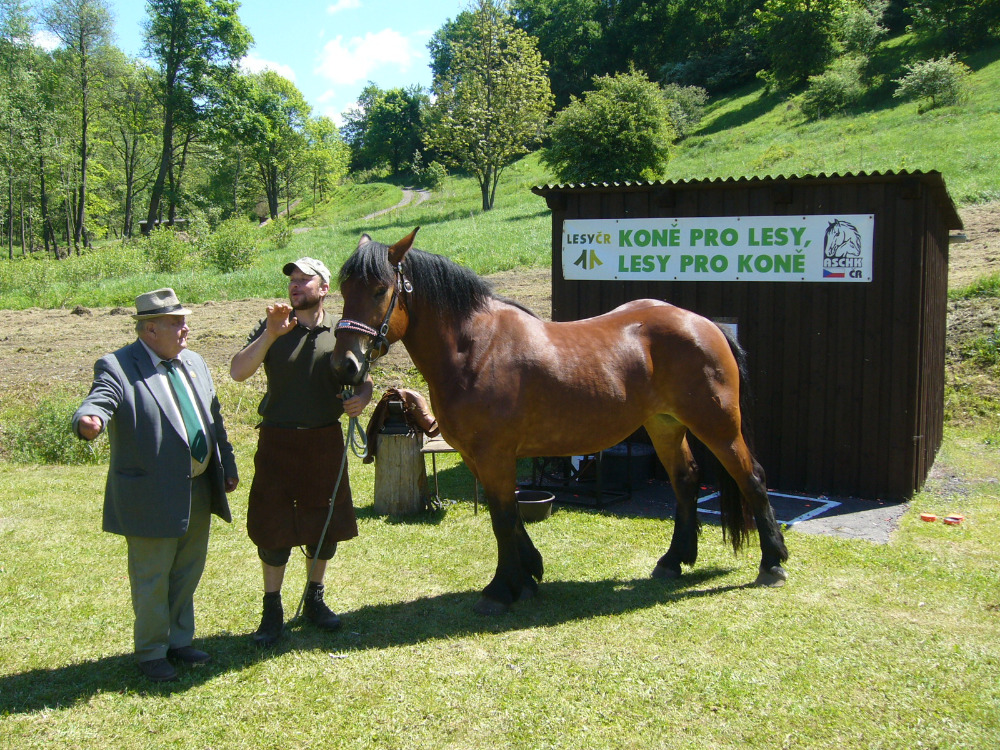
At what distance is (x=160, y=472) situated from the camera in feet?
11.3

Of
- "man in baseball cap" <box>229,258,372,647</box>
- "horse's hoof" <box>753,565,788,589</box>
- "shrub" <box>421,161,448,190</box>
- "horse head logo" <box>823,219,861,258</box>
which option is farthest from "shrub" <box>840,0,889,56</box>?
"man in baseball cap" <box>229,258,372,647</box>

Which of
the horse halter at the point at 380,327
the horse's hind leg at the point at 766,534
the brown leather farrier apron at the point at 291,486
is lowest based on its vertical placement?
the horse's hind leg at the point at 766,534

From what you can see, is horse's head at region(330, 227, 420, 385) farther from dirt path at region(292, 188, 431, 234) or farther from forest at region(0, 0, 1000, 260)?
dirt path at region(292, 188, 431, 234)

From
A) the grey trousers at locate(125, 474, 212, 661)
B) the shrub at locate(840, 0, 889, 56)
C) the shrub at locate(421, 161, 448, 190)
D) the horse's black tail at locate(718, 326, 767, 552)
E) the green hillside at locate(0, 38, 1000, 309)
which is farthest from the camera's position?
the shrub at locate(421, 161, 448, 190)

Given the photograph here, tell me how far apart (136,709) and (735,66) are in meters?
62.1

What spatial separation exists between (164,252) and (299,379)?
2448 centimetres

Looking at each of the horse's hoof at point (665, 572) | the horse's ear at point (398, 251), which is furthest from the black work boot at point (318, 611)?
the horse's hoof at point (665, 572)

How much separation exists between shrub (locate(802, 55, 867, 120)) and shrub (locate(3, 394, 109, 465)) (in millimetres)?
38634

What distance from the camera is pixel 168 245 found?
25562 mm

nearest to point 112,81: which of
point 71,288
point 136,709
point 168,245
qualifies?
point 168,245

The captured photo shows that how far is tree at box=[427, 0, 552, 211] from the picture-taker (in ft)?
132

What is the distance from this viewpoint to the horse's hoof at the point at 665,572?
5016mm

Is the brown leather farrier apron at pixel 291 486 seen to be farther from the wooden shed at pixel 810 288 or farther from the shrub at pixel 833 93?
the shrub at pixel 833 93

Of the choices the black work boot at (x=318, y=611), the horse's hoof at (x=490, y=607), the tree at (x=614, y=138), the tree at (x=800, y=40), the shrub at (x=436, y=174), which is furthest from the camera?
the shrub at (x=436, y=174)
